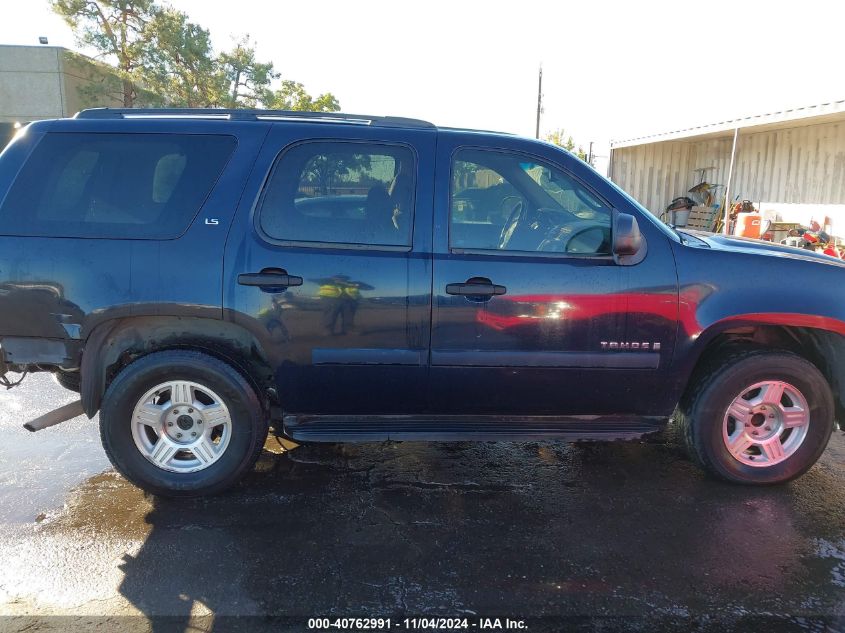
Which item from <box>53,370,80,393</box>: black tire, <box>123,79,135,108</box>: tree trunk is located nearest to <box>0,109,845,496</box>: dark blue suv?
<box>53,370,80,393</box>: black tire

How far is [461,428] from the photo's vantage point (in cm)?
343

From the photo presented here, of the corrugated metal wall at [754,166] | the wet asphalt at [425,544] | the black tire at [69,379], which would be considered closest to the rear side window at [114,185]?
the black tire at [69,379]

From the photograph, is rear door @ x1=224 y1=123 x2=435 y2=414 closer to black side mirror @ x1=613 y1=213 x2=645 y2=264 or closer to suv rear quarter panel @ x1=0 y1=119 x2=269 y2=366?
suv rear quarter panel @ x1=0 y1=119 x2=269 y2=366

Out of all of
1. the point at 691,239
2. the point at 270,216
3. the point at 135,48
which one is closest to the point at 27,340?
the point at 270,216

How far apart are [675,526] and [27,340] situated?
11.7ft

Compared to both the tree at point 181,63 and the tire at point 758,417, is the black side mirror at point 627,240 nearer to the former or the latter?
the tire at point 758,417

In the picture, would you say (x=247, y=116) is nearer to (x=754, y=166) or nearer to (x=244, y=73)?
(x=754, y=166)

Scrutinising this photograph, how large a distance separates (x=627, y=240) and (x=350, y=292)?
1490 mm

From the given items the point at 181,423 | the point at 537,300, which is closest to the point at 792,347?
the point at 537,300

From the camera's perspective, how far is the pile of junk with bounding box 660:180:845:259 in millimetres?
10977

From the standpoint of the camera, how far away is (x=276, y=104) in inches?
1170

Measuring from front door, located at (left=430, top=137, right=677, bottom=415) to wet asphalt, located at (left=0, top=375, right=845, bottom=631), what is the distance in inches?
23.9

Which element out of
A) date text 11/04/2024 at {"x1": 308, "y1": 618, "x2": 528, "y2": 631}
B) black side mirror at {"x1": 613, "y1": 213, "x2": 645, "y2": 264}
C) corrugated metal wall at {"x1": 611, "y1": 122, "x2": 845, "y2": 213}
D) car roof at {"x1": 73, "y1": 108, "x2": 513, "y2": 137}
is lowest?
date text 11/04/2024 at {"x1": 308, "y1": 618, "x2": 528, "y2": 631}

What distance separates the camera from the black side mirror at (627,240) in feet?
10.4
